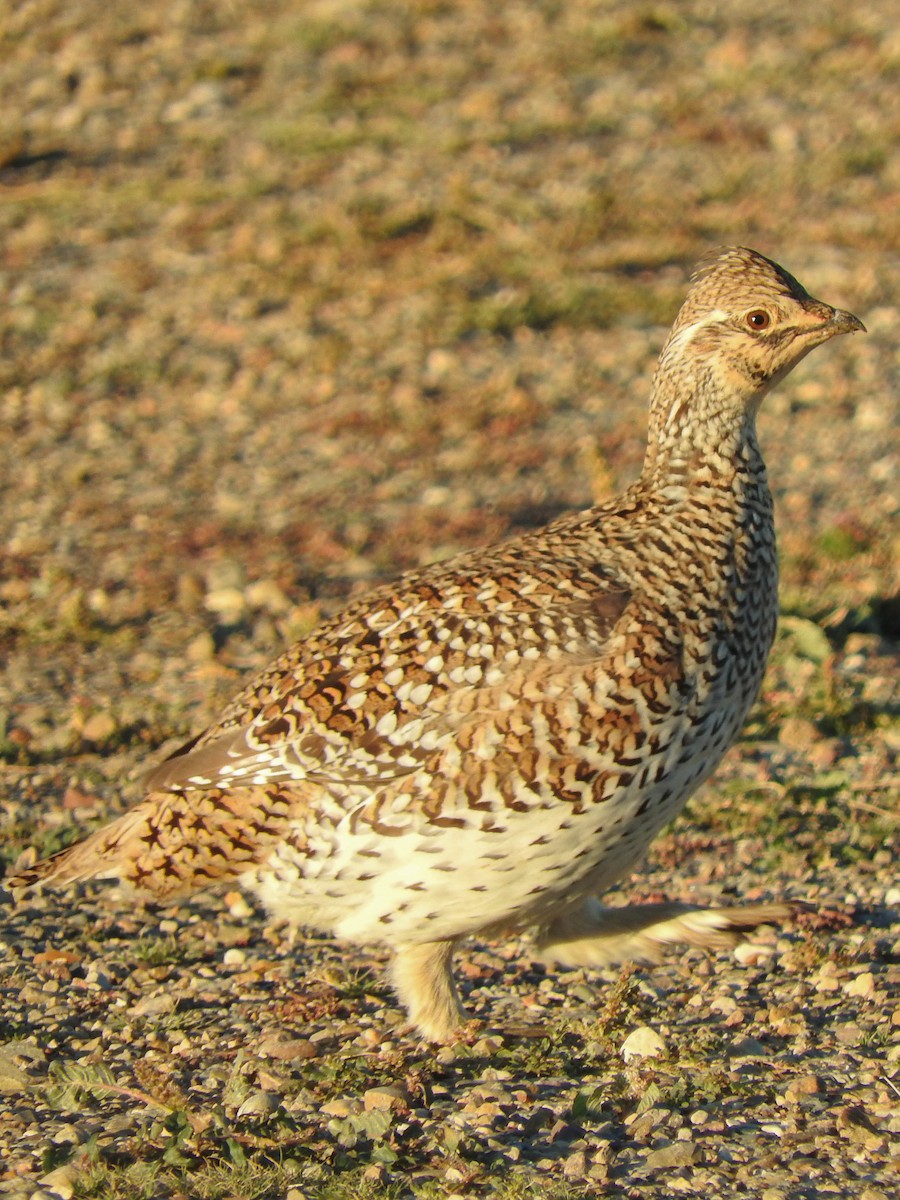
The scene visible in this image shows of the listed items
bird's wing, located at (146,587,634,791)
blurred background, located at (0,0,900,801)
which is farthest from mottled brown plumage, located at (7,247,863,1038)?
blurred background, located at (0,0,900,801)

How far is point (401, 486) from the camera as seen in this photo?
8992 mm

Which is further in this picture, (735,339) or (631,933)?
(631,933)

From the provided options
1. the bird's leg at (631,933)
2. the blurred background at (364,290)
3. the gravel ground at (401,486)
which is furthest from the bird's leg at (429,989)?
the blurred background at (364,290)

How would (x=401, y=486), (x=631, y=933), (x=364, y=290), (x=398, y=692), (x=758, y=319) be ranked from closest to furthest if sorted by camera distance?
(x=398, y=692) → (x=758, y=319) → (x=631, y=933) → (x=401, y=486) → (x=364, y=290)

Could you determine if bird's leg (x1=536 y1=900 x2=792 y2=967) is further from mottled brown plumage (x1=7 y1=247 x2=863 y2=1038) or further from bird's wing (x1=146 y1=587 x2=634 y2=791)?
bird's wing (x1=146 y1=587 x2=634 y2=791)

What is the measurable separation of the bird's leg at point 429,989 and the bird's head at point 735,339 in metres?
1.68

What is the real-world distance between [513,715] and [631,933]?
113 cm

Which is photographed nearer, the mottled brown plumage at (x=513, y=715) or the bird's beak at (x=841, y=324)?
the mottled brown plumage at (x=513, y=715)

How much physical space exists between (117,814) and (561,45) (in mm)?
10013

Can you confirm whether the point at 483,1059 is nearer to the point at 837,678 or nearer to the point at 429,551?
the point at 837,678

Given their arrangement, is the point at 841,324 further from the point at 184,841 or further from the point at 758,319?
the point at 184,841

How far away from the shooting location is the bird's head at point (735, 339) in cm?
490

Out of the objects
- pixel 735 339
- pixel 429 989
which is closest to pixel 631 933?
pixel 429 989

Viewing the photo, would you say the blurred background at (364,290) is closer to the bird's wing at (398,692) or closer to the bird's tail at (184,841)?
the bird's tail at (184,841)
